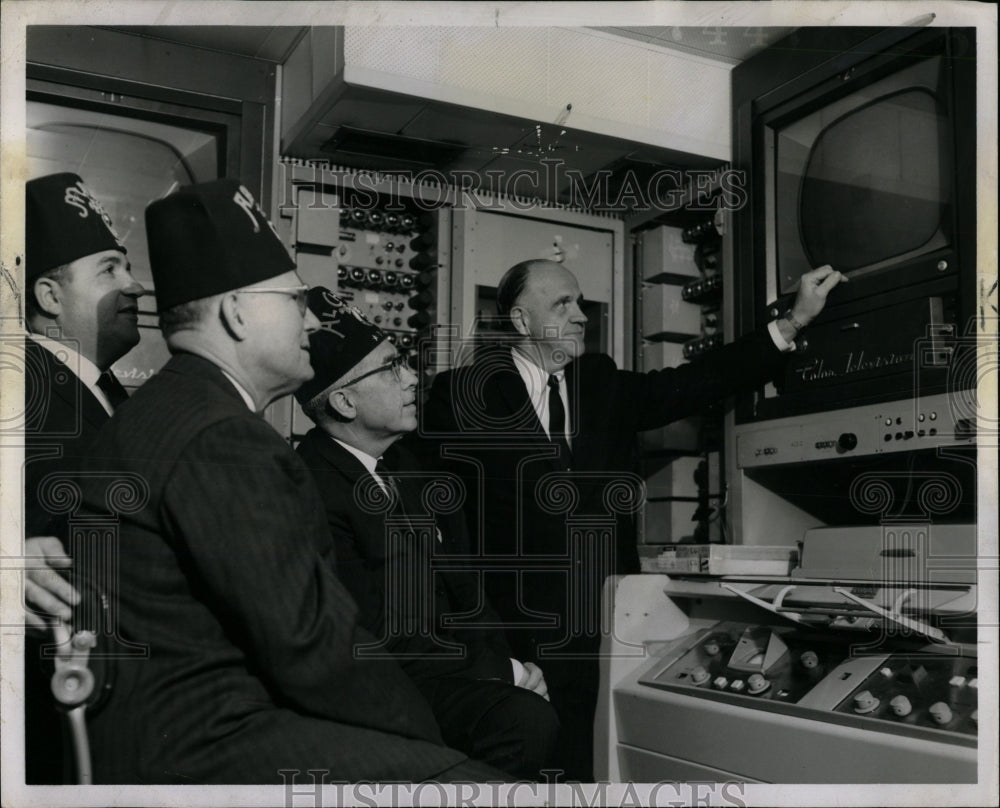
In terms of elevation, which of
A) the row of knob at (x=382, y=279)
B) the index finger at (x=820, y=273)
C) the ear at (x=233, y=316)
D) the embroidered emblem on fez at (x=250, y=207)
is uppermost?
the embroidered emblem on fez at (x=250, y=207)

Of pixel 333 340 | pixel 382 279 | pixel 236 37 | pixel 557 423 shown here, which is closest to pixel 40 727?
pixel 333 340

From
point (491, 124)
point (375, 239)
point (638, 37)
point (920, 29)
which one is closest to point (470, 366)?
point (375, 239)

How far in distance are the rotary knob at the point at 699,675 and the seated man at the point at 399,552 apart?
43 cm

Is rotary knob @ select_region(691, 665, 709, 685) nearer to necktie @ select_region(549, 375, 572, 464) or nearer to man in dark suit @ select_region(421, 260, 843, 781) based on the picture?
man in dark suit @ select_region(421, 260, 843, 781)

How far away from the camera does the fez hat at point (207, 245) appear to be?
2.52 meters

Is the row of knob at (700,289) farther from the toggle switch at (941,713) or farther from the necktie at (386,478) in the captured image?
the toggle switch at (941,713)

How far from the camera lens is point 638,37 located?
9.99 feet

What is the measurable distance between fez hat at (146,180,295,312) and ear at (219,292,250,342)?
2 centimetres

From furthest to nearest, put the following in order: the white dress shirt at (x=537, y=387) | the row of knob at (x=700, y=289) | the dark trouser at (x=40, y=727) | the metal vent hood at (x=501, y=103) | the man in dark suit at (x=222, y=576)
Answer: the row of knob at (x=700, y=289)
the white dress shirt at (x=537, y=387)
the metal vent hood at (x=501, y=103)
the dark trouser at (x=40, y=727)
the man in dark suit at (x=222, y=576)

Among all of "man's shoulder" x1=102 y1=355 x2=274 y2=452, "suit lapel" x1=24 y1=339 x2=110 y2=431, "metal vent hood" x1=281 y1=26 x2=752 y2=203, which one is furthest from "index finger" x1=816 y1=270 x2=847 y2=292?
"suit lapel" x1=24 y1=339 x2=110 y2=431

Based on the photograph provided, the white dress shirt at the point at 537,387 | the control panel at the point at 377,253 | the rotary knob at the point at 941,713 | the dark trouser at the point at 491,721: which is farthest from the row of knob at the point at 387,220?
the rotary knob at the point at 941,713

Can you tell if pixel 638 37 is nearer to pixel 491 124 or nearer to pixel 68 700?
pixel 491 124

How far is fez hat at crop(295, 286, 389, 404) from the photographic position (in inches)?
108

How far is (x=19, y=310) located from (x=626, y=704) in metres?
2.04
